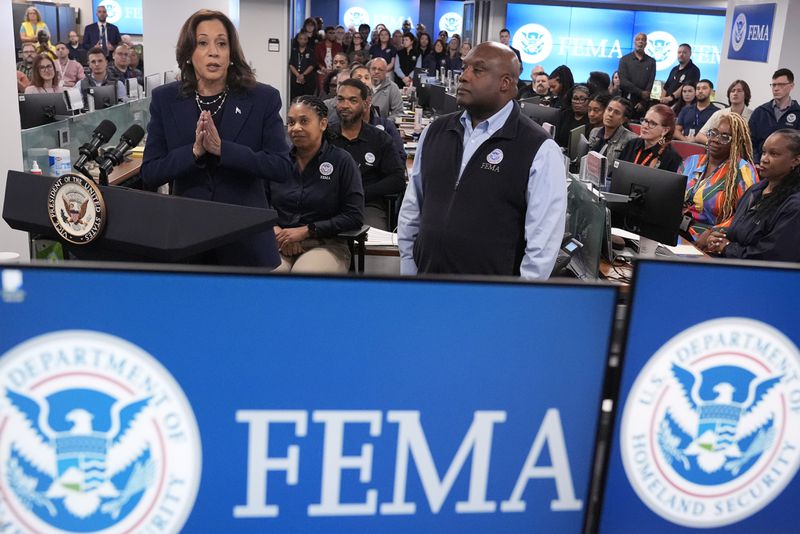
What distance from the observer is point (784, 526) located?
3.82 feet

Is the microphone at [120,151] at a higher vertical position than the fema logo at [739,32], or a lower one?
lower

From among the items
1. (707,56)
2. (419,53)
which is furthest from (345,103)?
(707,56)

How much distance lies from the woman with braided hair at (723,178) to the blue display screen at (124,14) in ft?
58.2

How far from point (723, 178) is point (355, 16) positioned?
1713 cm

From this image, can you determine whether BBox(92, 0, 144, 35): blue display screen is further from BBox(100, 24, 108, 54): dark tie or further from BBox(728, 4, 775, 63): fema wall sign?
BBox(728, 4, 775, 63): fema wall sign

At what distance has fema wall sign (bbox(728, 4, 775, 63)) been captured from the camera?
388 inches

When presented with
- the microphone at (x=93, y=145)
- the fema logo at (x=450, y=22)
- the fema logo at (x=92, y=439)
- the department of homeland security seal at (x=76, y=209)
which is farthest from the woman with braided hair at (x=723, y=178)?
the fema logo at (x=450, y=22)

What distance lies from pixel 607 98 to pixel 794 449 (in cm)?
558

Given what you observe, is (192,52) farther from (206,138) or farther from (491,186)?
(491,186)

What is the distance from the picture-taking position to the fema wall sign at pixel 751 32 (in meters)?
9.84

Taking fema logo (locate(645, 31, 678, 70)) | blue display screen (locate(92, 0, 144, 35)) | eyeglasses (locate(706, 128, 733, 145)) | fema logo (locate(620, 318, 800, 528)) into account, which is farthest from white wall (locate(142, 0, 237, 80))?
fema logo (locate(645, 31, 678, 70))

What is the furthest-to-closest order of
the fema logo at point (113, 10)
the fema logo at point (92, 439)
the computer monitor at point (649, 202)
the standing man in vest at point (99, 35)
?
the fema logo at point (113, 10) < the standing man in vest at point (99, 35) < the computer monitor at point (649, 202) < the fema logo at point (92, 439)

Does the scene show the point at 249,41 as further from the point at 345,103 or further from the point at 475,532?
the point at 475,532

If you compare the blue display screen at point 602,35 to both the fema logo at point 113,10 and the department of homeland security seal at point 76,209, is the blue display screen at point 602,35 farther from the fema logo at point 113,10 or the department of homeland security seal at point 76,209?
the department of homeland security seal at point 76,209
